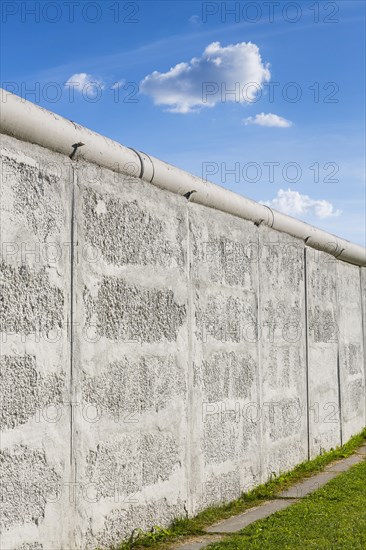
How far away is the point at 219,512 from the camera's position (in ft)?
18.1

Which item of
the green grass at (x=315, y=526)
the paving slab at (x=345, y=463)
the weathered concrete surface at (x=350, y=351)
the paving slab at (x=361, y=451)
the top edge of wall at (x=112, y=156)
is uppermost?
the top edge of wall at (x=112, y=156)

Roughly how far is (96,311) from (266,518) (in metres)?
2.11

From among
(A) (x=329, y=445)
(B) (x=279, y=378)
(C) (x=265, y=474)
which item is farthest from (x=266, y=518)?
(A) (x=329, y=445)

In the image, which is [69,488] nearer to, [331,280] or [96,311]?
[96,311]

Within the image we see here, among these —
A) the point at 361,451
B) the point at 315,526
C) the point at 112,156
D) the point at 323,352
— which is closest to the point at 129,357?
the point at 112,156

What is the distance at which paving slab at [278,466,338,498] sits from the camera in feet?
20.7

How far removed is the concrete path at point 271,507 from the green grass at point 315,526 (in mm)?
96

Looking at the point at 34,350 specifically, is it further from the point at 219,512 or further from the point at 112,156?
the point at 219,512

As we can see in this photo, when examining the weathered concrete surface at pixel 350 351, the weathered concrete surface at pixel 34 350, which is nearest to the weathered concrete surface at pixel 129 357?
the weathered concrete surface at pixel 34 350

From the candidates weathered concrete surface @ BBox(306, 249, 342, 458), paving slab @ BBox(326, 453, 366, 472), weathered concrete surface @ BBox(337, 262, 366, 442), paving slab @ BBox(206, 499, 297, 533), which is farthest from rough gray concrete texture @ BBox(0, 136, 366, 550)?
weathered concrete surface @ BBox(337, 262, 366, 442)

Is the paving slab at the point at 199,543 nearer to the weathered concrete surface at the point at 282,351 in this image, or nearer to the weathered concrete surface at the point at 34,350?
the weathered concrete surface at the point at 34,350

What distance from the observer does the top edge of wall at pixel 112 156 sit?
382 cm

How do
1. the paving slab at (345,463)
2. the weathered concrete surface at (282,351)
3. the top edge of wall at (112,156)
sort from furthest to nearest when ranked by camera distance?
the paving slab at (345,463) → the weathered concrete surface at (282,351) → the top edge of wall at (112,156)

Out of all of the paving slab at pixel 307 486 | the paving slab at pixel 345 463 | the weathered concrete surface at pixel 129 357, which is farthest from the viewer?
the paving slab at pixel 345 463
